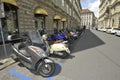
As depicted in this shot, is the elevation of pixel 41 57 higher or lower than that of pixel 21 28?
lower

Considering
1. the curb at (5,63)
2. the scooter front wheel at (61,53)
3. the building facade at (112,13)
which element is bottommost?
the curb at (5,63)

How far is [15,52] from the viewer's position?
178 inches

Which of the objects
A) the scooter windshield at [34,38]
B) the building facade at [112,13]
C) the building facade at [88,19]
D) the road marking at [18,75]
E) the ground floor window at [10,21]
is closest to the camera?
the road marking at [18,75]

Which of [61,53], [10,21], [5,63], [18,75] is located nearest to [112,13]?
[10,21]

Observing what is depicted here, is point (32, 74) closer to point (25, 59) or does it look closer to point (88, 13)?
point (25, 59)

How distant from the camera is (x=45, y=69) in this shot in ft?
12.9

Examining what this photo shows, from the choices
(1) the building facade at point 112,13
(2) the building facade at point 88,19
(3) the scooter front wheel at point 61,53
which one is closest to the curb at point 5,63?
(3) the scooter front wheel at point 61,53

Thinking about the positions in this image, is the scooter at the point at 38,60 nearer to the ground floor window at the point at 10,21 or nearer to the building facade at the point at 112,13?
the ground floor window at the point at 10,21

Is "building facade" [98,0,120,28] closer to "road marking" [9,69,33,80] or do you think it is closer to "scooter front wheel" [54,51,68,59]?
"scooter front wheel" [54,51,68,59]

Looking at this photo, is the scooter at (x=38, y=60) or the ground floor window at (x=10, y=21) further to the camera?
the ground floor window at (x=10, y=21)

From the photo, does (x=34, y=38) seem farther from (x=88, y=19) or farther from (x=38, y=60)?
(x=88, y=19)

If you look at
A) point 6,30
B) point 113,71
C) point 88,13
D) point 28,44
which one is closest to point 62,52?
point 28,44

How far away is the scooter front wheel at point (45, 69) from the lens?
3842 millimetres

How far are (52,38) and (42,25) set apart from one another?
5139mm
